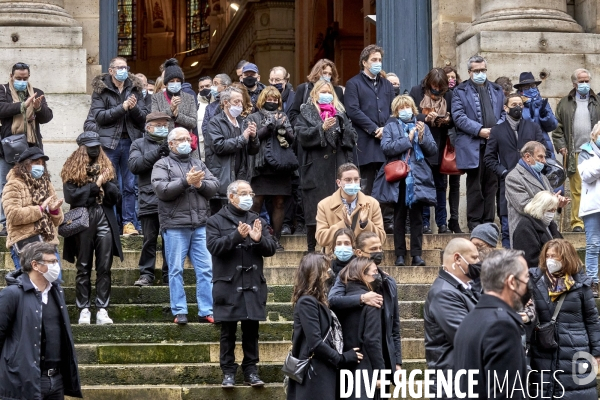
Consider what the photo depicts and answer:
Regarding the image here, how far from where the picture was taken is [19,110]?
45.0 ft

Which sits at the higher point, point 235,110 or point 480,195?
point 235,110

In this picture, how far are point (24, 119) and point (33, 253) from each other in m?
4.91

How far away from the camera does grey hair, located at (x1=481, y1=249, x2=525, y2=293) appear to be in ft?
23.0

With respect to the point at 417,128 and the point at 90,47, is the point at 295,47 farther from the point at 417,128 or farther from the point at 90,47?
the point at 417,128

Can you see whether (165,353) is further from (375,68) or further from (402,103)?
(375,68)

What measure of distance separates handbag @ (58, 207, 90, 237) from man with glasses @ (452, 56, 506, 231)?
13.6ft

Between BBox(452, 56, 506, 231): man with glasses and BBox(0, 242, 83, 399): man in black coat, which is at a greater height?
BBox(452, 56, 506, 231): man with glasses

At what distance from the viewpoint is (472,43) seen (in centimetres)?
1638

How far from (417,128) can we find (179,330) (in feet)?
10.6

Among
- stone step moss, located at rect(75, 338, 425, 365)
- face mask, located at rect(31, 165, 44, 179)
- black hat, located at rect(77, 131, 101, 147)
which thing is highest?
black hat, located at rect(77, 131, 101, 147)

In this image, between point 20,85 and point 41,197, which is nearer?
point 41,197

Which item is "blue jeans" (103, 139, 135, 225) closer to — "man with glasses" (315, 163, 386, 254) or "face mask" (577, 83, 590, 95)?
"man with glasses" (315, 163, 386, 254)

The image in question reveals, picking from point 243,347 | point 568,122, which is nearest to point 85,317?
point 243,347

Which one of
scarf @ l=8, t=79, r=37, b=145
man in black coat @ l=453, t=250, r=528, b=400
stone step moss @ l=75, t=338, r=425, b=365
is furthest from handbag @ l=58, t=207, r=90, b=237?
man in black coat @ l=453, t=250, r=528, b=400
